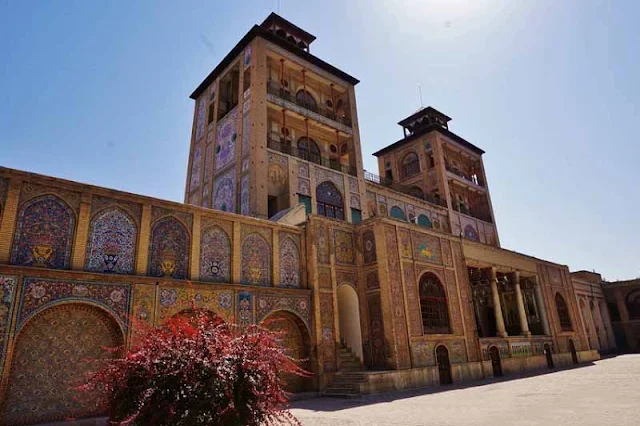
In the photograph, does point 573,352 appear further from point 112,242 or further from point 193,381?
point 193,381

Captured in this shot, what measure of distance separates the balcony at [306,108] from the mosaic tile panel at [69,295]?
1426 centimetres

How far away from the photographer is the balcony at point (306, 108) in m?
23.2


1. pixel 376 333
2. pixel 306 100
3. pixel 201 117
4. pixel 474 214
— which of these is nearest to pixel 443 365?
pixel 376 333

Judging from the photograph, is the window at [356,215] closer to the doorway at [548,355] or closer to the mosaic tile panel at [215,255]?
the mosaic tile panel at [215,255]

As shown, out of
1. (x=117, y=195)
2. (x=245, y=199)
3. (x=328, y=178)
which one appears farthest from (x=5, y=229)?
(x=328, y=178)

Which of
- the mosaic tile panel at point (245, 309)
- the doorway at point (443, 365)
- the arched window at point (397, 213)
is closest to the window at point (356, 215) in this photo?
the arched window at point (397, 213)

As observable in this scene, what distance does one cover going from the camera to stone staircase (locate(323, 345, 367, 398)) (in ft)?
46.6

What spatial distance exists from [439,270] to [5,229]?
1637 cm

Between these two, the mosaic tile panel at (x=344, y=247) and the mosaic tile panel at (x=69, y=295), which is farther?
the mosaic tile panel at (x=344, y=247)

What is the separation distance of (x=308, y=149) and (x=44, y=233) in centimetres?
1554

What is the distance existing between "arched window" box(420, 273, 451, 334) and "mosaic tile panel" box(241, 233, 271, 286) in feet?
23.5

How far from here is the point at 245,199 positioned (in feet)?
67.3

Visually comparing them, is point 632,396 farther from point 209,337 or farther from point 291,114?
point 291,114

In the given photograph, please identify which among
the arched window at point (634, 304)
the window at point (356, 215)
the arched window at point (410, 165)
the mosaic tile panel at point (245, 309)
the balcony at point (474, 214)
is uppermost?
the arched window at point (410, 165)
